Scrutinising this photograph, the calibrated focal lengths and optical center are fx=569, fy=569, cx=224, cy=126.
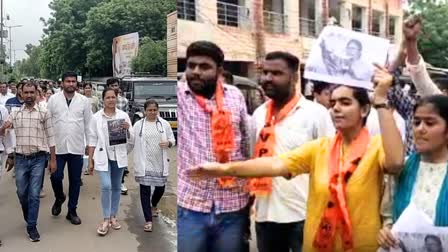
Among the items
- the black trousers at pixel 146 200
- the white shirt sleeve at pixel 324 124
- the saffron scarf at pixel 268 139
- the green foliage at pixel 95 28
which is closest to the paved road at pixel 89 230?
the black trousers at pixel 146 200

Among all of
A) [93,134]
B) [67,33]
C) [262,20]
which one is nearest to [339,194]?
[262,20]

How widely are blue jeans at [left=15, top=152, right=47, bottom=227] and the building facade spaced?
9.39 ft

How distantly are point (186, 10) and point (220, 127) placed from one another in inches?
20.4

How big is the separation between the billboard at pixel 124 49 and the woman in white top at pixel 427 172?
7.78 ft

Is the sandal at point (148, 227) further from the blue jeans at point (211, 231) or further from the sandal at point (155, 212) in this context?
the blue jeans at point (211, 231)

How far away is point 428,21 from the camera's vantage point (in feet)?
7.36

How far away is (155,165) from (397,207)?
322 centimetres

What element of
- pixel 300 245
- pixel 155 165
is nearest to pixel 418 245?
pixel 300 245

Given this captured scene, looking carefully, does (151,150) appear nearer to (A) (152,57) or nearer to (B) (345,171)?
(A) (152,57)

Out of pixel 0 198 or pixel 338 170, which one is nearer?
pixel 338 170

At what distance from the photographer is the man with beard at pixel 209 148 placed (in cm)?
229

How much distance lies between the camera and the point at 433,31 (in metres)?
2.23

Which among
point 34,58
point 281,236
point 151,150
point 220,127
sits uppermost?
point 34,58

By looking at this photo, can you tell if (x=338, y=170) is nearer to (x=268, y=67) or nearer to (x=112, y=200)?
(x=268, y=67)
